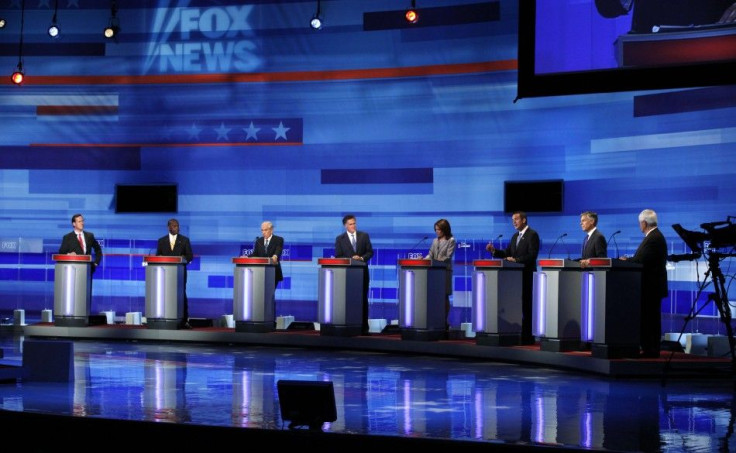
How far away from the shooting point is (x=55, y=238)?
15.5 metres

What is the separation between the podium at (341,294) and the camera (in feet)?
40.9

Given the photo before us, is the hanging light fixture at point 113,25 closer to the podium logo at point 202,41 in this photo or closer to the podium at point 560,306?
the podium logo at point 202,41

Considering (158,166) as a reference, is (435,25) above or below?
above

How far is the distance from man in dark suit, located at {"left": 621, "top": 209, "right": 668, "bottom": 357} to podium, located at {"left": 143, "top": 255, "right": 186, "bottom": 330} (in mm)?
5846

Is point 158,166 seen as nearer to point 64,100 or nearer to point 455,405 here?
point 64,100

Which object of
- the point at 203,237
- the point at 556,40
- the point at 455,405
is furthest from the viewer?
the point at 203,237

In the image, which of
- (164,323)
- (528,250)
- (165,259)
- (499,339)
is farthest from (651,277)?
(164,323)

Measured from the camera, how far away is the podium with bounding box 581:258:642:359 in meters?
9.54

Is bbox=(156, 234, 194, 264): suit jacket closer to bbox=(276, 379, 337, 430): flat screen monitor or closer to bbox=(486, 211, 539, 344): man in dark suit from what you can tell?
bbox=(486, 211, 539, 344): man in dark suit

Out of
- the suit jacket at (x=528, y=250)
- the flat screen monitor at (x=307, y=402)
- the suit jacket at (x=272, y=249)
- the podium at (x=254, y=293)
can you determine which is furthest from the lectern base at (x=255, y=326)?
the flat screen monitor at (x=307, y=402)

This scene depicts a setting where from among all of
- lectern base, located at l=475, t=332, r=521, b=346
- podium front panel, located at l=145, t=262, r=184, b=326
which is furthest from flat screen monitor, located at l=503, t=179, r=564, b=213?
podium front panel, located at l=145, t=262, r=184, b=326

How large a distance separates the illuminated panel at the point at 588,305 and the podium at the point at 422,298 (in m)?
2.31

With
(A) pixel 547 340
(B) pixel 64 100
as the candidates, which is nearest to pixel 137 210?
(B) pixel 64 100

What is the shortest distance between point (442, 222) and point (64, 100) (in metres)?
6.43
